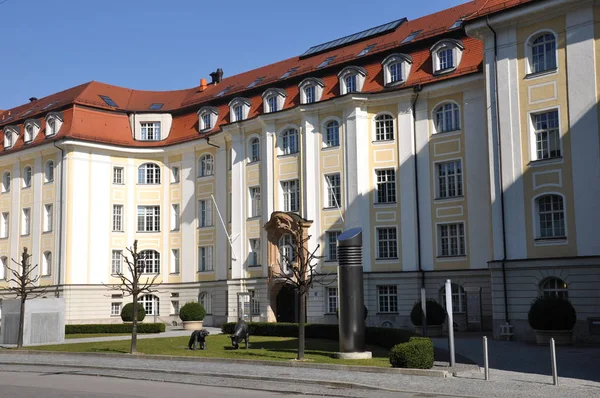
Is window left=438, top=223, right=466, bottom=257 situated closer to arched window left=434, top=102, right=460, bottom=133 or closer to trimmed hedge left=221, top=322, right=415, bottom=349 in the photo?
arched window left=434, top=102, right=460, bottom=133

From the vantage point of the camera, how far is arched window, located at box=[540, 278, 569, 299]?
98.2 feet

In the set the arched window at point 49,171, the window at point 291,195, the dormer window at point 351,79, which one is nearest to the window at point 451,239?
the window at point 291,195

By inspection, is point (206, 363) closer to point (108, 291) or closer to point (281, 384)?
point (281, 384)

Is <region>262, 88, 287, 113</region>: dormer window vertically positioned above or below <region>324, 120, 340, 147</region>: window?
above

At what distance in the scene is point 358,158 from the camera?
4106 centimetres

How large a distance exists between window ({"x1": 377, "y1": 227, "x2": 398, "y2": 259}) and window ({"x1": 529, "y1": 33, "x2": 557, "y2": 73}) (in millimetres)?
12179

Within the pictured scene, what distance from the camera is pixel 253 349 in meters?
27.7

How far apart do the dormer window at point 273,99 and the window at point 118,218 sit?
13.4m

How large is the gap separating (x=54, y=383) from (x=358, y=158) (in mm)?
24835

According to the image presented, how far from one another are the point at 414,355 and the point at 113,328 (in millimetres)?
28517

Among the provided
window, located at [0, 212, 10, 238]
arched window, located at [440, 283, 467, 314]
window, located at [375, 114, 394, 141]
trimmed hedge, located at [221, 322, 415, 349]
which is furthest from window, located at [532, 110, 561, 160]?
window, located at [0, 212, 10, 238]

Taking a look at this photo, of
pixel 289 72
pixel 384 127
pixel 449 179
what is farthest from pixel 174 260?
pixel 449 179

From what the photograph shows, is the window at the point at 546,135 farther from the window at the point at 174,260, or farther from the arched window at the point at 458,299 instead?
the window at the point at 174,260

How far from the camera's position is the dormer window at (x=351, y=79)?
140 feet
